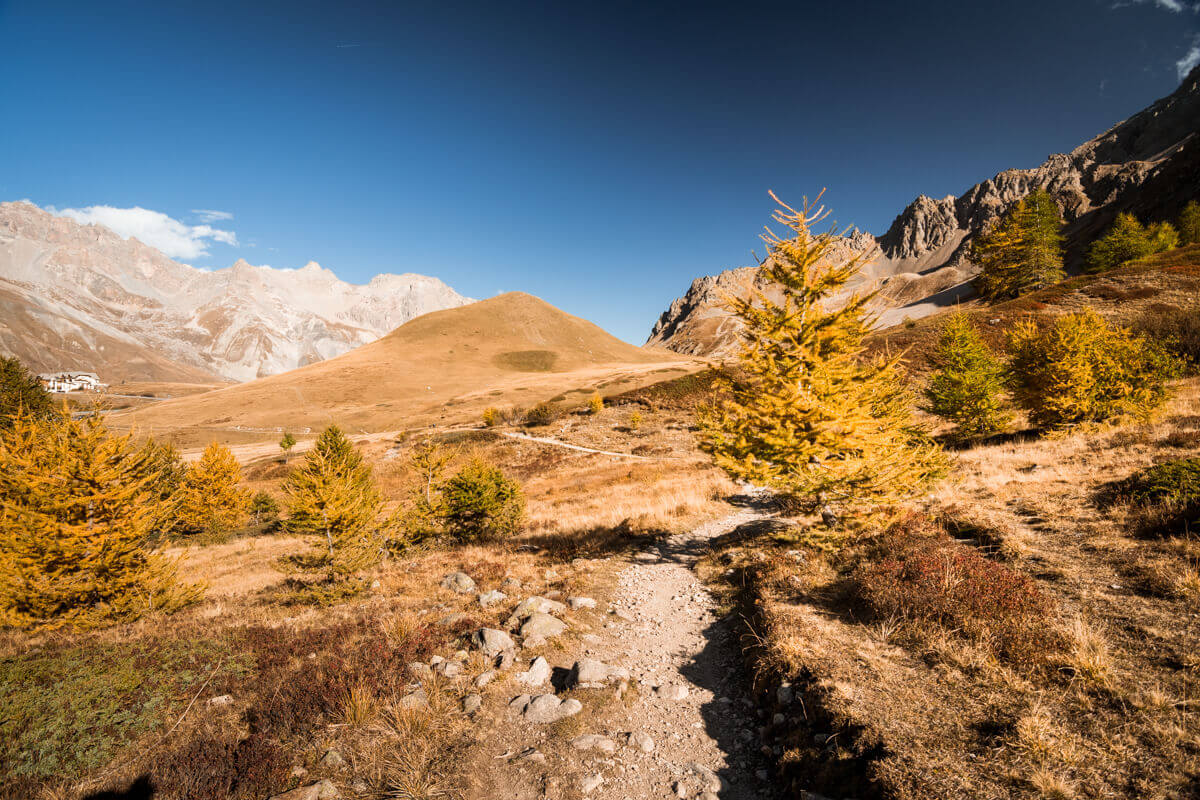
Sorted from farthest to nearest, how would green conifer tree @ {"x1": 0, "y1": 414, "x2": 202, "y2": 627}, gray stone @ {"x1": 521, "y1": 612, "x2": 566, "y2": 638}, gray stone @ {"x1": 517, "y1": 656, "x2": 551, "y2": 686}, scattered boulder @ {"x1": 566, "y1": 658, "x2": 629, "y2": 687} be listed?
green conifer tree @ {"x1": 0, "y1": 414, "x2": 202, "y2": 627}
gray stone @ {"x1": 521, "y1": 612, "x2": 566, "y2": 638}
gray stone @ {"x1": 517, "y1": 656, "x2": 551, "y2": 686}
scattered boulder @ {"x1": 566, "y1": 658, "x2": 629, "y2": 687}

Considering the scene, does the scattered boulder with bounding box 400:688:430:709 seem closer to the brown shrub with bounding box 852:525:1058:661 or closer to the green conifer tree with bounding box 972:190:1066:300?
the brown shrub with bounding box 852:525:1058:661

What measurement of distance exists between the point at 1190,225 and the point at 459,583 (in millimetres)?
110864

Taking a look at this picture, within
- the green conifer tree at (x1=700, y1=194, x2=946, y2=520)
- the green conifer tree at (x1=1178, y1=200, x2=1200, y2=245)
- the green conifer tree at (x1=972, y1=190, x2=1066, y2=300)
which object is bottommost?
A: the green conifer tree at (x1=700, y1=194, x2=946, y2=520)

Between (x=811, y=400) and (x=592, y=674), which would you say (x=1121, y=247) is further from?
(x=592, y=674)

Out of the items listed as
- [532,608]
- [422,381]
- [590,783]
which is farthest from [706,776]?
[422,381]

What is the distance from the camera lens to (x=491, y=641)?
882 centimetres

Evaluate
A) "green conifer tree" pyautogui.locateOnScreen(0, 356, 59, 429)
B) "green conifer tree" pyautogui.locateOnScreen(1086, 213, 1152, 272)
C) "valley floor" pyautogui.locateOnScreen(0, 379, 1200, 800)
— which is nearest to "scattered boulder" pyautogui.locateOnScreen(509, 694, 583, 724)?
"valley floor" pyautogui.locateOnScreen(0, 379, 1200, 800)

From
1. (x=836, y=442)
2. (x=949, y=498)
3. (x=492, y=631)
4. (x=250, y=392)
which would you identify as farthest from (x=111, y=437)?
(x=250, y=392)

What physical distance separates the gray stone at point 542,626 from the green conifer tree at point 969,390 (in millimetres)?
26603

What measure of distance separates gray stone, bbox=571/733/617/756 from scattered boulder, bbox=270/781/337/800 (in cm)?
316

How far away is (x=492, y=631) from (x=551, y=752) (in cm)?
320

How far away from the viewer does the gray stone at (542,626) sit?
368 inches

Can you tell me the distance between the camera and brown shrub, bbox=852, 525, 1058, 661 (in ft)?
20.9

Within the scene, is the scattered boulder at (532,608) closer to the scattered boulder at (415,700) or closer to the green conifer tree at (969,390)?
the scattered boulder at (415,700)
